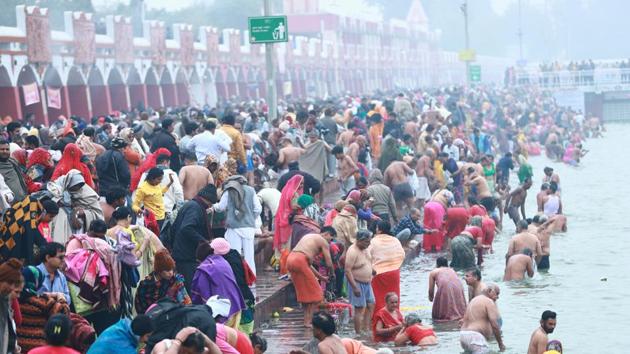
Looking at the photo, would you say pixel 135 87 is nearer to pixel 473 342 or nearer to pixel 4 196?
pixel 473 342

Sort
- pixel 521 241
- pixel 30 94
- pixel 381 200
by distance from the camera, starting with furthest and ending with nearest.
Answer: pixel 30 94 < pixel 521 241 < pixel 381 200

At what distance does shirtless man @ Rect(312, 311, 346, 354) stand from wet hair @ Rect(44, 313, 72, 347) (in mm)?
2424

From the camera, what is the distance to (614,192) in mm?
32812

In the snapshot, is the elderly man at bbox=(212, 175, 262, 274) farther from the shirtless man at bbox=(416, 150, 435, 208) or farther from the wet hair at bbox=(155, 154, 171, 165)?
the shirtless man at bbox=(416, 150, 435, 208)

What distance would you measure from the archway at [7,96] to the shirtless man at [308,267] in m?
14.2

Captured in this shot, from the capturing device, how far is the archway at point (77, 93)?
29.3 metres

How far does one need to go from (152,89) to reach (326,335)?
27.0m

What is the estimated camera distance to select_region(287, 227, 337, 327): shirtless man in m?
11.9

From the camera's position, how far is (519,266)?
16797 millimetres

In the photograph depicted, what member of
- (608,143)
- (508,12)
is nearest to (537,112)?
(608,143)

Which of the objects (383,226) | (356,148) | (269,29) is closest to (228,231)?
(383,226)

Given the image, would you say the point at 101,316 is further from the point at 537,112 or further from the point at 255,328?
the point at 537,112

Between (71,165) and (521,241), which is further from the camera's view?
(521,241)

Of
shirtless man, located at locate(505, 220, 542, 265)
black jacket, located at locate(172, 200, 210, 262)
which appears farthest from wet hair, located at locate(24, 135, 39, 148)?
shirtless man, located at locate(505, 220, 542, 265)
